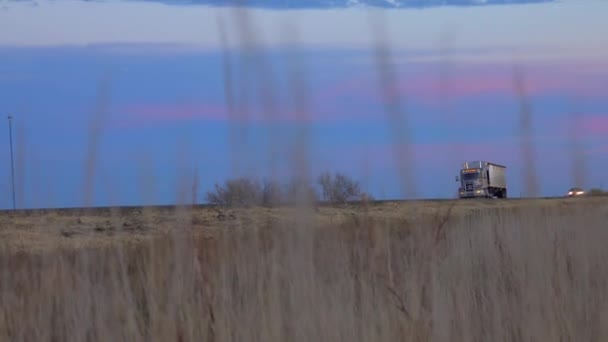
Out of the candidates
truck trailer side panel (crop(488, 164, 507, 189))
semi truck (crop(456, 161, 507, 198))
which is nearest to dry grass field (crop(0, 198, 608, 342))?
semi truck (crop(456, 161, 507, 198))

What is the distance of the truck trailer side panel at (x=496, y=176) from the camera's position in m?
39.1

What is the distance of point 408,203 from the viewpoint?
175 inches

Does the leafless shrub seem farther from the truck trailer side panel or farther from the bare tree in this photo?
the truck trailer side panel

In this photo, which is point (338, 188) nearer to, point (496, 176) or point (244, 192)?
point (244, 192)

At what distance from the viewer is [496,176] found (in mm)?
40688

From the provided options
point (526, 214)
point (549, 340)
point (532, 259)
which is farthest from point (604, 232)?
point (549, 340)

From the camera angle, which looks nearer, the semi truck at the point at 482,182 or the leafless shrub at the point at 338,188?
the leafless shrub at the point at 338,188

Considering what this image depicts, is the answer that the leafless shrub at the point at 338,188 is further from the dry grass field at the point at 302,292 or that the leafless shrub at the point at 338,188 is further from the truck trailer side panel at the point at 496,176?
the truck trailer side panel at the point at 496,176

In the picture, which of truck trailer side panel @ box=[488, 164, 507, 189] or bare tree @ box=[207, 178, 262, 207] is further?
truck trailer side panel @ box=[488, 164, 507, 189]

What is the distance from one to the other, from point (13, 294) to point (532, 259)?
3.04 metres

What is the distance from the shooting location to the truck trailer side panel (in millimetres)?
39094

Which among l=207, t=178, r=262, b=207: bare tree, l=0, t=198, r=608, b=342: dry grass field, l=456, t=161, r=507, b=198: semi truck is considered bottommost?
l=0, t=198, r=608, b=342: dry grass field

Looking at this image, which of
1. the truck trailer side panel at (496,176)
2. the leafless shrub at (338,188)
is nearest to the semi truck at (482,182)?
the truck trailer side panel at (496,176)

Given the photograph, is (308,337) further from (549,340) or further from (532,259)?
(532,259)
